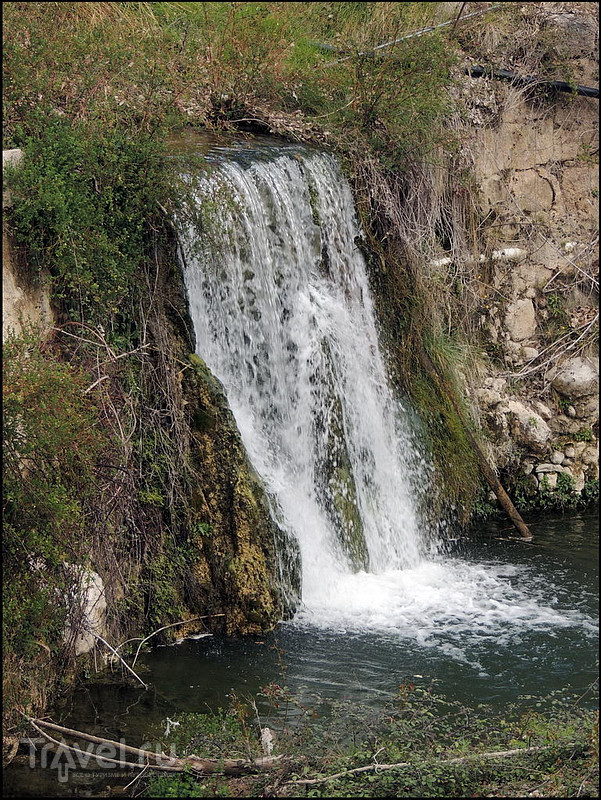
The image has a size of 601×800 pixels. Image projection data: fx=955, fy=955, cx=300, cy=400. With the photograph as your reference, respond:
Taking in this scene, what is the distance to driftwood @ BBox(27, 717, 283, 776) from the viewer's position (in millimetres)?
4352

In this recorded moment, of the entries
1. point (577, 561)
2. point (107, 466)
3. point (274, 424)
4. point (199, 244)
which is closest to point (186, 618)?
point (107, 466)

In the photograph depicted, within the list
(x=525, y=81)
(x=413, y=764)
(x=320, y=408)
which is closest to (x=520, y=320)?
(x=525, y=81)

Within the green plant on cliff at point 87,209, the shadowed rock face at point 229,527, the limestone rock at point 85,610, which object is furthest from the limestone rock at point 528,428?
the limestone rock at point 85,610

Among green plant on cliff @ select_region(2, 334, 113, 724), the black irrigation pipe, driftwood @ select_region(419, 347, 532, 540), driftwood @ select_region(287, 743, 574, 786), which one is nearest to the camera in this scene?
driftwood @ select_region(287, 743, 574, 786)

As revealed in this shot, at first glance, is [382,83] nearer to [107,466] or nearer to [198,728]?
[107,466]

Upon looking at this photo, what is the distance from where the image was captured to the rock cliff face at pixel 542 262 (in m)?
9.41

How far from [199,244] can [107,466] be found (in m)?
1.71

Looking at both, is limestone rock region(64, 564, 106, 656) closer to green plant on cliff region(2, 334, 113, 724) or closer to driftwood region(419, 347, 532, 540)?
green plant on cliff region(2, 334, 113, 724)

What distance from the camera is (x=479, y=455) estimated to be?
28.7 ft

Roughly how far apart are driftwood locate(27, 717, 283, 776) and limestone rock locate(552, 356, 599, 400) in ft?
20.2

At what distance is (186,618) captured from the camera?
20.1ft

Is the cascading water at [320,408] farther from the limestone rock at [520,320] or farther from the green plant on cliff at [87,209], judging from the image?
the limestone rock at [520,320]

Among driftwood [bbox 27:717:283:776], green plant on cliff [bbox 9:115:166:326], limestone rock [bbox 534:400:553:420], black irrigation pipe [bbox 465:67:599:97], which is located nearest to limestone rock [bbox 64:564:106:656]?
driftwood [bbox 27:717:283:776]

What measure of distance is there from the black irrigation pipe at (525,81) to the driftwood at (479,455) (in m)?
3.25
